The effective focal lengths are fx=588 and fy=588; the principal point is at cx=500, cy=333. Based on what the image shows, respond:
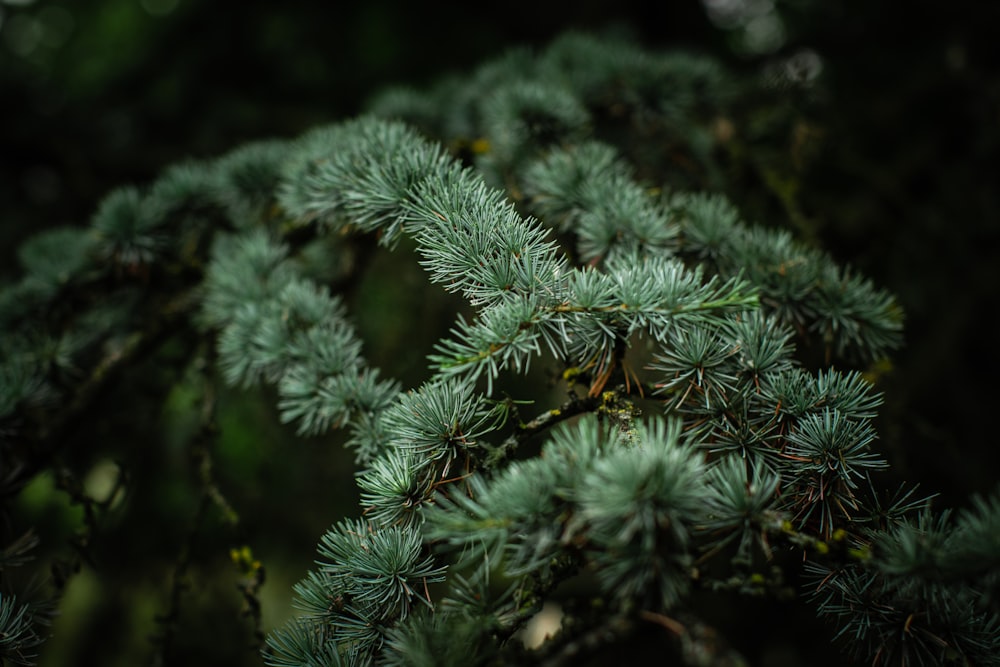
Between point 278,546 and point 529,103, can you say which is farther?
point 278,546

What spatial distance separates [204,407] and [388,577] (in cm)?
71

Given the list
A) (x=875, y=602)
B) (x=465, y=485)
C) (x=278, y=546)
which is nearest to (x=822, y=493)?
(x=875, y=602)

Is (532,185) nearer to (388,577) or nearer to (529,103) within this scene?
(529,103)

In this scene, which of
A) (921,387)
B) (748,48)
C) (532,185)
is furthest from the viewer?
(748,48)

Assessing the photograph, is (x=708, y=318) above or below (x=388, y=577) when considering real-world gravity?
above

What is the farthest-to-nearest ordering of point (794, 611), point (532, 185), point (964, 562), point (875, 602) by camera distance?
point (794, 611) → point (532, 185) → point (875, 602) → point (964, 562)

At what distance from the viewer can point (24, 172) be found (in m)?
1.95

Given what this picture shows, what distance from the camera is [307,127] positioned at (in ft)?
6.70

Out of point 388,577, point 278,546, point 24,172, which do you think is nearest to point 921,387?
point 388,577

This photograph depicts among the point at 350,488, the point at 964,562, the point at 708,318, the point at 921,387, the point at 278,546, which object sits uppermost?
the point at 708,318

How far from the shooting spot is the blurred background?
68.2 inches

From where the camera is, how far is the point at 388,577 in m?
0.68

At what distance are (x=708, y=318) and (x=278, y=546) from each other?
213cm

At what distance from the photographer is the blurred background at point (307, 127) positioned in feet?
5.68
